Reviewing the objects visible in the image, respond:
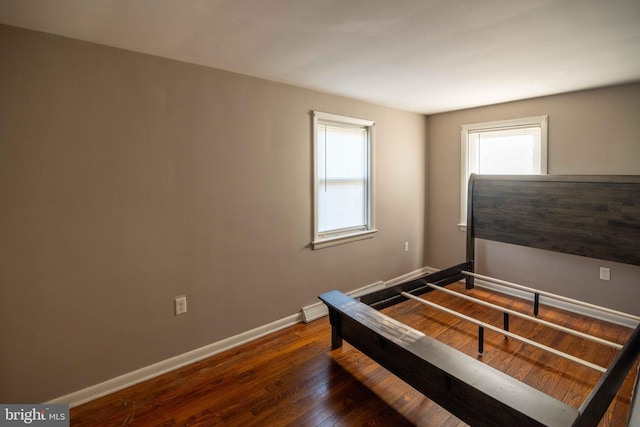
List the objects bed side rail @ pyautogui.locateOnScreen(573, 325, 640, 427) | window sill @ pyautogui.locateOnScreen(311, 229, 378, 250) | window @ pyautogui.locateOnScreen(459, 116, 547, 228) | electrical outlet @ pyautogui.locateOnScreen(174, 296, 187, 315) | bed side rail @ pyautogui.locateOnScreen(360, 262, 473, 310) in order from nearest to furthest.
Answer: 1. bed side rail @ pyautogui.locateOnScreen(573, 325, 640, 427)
2. electrical outlet @ pyautogui.locateOnScreen(174, 296, 187, 315)
3. bed side rail @ pyautogui.locateOnScreen(360, 262, 473, 310)
4. window sill @ pyautogui.locateOnScreen(311, 229, 378, 250)
5. window @ pyautogui.locateOnScreen(459, 116, 547, 228)

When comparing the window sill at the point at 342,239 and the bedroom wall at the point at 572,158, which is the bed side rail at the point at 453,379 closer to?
the window sill at the point at 342,239

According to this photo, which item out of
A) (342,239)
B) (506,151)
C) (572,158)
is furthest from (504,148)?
(342,239)

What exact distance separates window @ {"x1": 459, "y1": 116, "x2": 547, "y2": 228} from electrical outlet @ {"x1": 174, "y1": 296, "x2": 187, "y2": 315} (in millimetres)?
3369

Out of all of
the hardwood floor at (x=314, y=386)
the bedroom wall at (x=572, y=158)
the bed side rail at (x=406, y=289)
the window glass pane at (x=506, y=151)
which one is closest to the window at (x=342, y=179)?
the bed side rail at (x=406, y=289)

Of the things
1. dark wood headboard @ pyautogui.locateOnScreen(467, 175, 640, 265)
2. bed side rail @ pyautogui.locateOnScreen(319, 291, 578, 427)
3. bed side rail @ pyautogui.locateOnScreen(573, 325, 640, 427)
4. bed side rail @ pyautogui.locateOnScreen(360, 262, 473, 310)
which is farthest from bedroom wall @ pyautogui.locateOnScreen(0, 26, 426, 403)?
bed side rail @ pyautogui.locateOnScreen(573, 325, 640, 427)

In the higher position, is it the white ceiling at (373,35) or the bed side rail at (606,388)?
the white ceiling at (373,35)

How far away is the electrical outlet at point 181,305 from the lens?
2373 millimetres

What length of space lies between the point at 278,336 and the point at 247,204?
1190 mm

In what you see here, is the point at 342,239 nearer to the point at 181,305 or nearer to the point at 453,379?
the point at 181,305

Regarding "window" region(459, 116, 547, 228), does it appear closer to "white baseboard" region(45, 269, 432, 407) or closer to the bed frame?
the bed frame

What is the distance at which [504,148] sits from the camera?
377 centimetres

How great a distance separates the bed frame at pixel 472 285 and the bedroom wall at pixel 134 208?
85 centimetres

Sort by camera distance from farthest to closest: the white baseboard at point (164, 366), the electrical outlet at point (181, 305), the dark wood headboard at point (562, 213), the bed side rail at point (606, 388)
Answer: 1. the dark wood headboard at point (562, 213)
2. the electrical outlet at point (181, 305)
3. the white baseboard at point (164, 366)
4. the bed side rail at point (606, 388)

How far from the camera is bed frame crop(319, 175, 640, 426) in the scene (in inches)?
55.5
